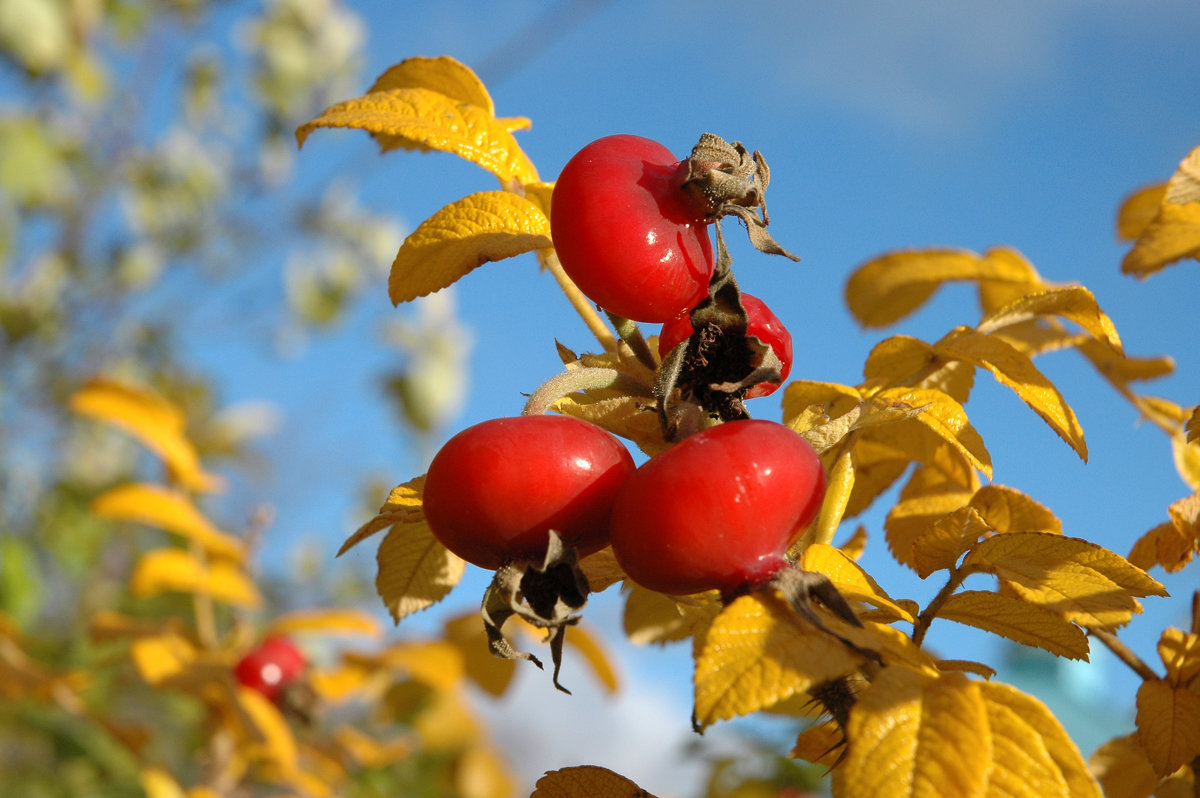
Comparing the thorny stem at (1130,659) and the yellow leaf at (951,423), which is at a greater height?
the yellow leaf at (951,423)

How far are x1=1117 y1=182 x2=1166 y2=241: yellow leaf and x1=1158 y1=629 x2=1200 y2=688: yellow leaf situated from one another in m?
0.40

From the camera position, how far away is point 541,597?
0.50 metres

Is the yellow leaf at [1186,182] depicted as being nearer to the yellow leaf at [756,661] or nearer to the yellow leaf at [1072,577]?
the yellow leaf at [1072,577]

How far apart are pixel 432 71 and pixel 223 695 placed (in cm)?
97

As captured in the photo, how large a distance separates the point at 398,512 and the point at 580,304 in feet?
0.63

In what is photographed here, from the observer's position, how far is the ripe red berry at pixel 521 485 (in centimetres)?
48

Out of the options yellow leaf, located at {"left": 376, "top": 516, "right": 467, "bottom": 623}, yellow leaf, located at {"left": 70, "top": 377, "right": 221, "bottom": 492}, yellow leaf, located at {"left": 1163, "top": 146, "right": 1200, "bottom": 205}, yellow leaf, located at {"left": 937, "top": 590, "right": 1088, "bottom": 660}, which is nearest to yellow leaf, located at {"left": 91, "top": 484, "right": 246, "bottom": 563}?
yellow leaf, located at {"left": 70, "top": 377, "right": 221, "bottom": 492}

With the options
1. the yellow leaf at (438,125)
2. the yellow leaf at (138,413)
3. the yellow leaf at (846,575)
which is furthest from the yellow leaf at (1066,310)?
the yellow leaf at (138,413)

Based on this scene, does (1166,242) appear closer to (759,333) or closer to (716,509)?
(759,333)

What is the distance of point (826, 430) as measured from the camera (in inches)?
21.2

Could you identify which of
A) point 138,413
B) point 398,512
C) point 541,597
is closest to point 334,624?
point 138,413

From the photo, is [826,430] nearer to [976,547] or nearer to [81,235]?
[976,547]

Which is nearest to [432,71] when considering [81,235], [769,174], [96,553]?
[769,174]

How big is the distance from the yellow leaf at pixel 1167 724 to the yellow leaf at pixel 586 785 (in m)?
0.29
